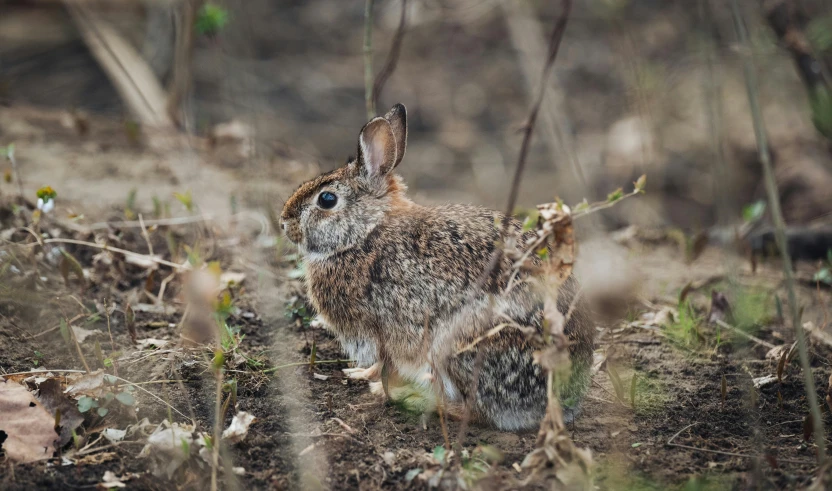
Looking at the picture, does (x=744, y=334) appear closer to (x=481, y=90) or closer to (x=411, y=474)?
(x=411, y=474)

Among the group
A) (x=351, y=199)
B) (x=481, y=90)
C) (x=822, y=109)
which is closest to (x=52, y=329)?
(x=351, y=199)

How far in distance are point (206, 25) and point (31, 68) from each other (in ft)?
16.1

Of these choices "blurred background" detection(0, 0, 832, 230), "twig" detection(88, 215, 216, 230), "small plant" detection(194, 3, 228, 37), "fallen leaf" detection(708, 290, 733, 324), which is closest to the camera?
"fallen leaf" detection(708, 290, 733, 324)

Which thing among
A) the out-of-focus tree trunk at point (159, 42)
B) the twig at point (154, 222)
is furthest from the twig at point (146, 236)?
the out-of-focus tree trunk at point (159, 42)

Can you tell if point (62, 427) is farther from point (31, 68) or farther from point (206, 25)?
point (31, 68)

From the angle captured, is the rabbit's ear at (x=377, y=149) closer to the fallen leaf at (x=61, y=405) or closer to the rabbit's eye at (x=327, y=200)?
the rabbit's eye at (x=327, y=200)

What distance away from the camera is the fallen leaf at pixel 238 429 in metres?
3.60

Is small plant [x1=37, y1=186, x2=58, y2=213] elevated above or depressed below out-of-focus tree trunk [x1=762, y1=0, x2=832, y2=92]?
below

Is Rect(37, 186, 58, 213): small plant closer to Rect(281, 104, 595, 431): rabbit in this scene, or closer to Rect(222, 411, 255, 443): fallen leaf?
Rect(281, 104, 595, 431): rabbit

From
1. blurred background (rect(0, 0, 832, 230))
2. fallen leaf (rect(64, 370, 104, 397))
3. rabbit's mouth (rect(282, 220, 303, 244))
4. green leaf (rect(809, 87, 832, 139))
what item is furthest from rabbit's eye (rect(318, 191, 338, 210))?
green leaf (rect(809, 87, 832, 139))

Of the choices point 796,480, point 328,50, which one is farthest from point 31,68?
point 796,480

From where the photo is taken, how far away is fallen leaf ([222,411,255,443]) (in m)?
3.60

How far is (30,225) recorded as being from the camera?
16.7ft

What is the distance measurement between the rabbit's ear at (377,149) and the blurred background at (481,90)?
Answer: 2.75 m
